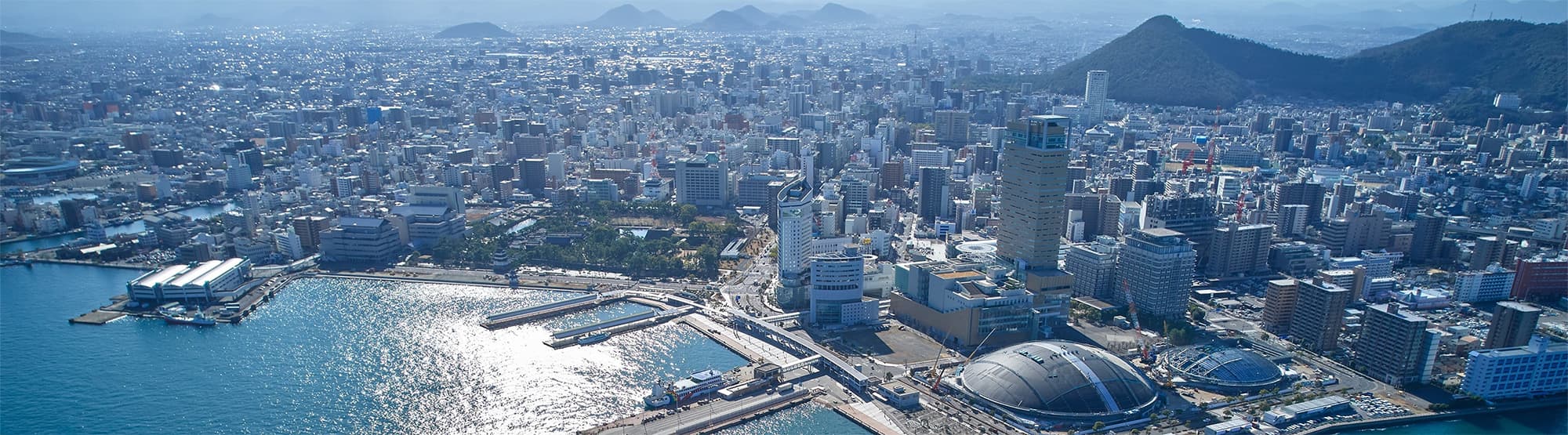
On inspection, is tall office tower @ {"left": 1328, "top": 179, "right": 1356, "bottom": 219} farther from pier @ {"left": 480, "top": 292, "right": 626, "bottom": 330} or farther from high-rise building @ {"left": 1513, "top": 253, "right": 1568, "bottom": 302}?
pier @ {"left": 480, "top": 292, "right": 626, "bottom": 330}

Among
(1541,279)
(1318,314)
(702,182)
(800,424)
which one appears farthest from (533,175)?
(1541,279)

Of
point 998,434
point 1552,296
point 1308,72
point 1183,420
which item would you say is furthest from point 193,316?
point 1308,72

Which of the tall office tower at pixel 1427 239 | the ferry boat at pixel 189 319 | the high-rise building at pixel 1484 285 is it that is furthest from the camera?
the tall office tower at pixel 1427 239

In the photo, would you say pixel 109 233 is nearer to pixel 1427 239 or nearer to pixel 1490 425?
pixel 1490 425

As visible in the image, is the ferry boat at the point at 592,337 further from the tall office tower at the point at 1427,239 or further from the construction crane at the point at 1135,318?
the tall office tower at the point at 1427,239

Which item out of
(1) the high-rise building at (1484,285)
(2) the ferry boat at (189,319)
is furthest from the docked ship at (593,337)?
(1) the high-rise building at (1484,285)
